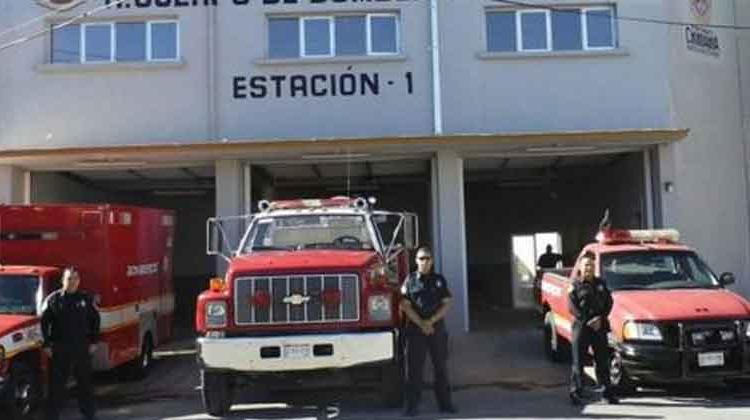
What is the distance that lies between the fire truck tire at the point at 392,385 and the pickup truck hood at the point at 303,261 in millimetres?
1192

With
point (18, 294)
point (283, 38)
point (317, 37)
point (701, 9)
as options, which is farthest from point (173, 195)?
point (18, 294)

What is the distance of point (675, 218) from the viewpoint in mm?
18859

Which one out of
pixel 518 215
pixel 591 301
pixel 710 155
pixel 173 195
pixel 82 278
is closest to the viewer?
pixel 591 301

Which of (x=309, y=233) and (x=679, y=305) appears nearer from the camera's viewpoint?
(x=679, y=305)

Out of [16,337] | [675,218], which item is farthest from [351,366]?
[675,218]

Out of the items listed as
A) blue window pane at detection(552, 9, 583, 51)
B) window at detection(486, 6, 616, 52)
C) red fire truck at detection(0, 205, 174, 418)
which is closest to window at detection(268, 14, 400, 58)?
window at detection(486, 6, 616, 52)

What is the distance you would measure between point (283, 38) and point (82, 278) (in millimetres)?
7706

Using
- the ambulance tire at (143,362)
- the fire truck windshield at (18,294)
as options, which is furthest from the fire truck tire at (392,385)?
the ambulance tire at (143,362)

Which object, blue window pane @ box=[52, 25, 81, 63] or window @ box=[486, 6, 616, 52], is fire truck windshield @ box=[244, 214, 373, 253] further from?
blue window pane @ box=[52, 25, 81, 63]

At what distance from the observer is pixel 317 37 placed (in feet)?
63.2

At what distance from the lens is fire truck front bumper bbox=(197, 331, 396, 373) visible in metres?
10.2

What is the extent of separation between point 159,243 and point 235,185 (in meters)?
2.79

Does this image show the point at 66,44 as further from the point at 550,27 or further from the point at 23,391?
the point at 23,391

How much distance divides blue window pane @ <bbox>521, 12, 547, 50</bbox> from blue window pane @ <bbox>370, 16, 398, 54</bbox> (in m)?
2.56
